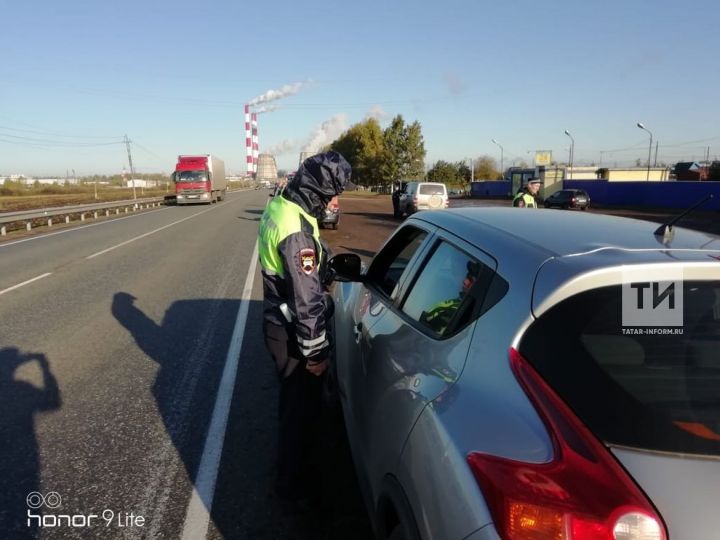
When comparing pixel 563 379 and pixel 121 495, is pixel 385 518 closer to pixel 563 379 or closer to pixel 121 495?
pixel 563 379

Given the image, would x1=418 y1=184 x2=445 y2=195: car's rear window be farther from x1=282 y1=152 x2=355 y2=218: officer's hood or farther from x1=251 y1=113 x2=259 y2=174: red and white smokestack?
x1=251 y1=113 x2=259 y2=174: red and white smokestack

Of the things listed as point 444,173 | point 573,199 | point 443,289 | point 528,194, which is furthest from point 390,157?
point 443,289

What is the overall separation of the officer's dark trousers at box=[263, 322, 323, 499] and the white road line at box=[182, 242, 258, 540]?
0.43m

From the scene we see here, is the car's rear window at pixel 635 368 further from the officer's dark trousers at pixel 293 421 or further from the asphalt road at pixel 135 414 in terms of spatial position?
the asphalt road at pixel 135 414

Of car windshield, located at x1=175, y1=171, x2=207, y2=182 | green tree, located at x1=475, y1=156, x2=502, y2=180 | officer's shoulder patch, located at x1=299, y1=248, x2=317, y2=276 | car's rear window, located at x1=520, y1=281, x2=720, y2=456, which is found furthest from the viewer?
green tree, located at x1=475, y1=156, x2=502, y2=180

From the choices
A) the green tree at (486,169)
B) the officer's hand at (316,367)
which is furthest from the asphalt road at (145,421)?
the green tree at (486,169)

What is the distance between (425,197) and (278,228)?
2159 cm

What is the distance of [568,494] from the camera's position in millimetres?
1254

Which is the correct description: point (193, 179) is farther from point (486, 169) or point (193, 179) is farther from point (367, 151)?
point (486, 169)

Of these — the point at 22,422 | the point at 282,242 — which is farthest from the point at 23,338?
the point at 282,242

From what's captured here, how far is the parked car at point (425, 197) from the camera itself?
77.5 ft

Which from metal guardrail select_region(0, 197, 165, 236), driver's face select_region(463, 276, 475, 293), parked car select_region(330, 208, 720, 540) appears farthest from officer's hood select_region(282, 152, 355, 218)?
metal guardrail select_region(0, 197, 165, 236)

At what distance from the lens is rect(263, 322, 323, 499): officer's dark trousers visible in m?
2.92

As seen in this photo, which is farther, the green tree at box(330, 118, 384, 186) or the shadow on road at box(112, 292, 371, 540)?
the green tree at box(330, 118, 384, 186)
